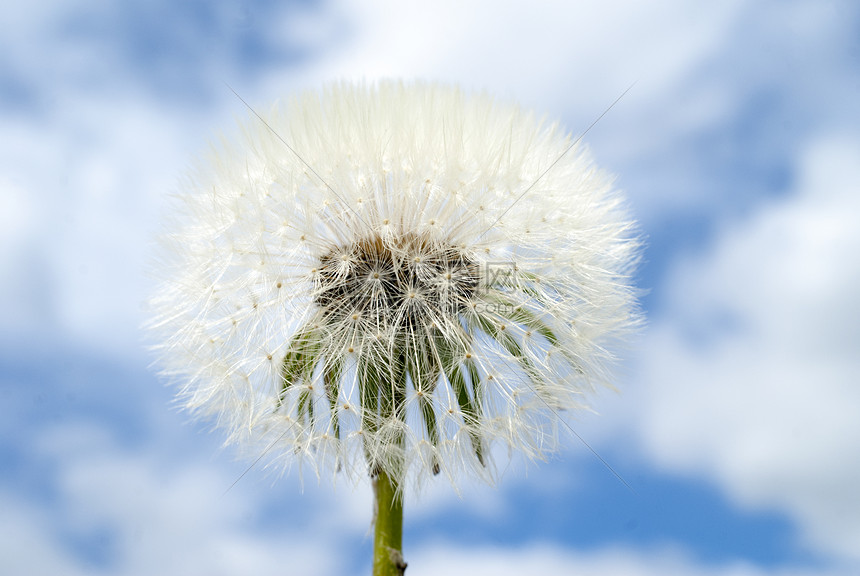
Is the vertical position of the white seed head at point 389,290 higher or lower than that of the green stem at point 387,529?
higher

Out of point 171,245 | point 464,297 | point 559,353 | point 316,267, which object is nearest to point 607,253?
point 559,353

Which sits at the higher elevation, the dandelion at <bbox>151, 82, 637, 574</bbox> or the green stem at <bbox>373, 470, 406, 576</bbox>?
the dandelion at <bbox>151, 82, 637, 574</bbox>

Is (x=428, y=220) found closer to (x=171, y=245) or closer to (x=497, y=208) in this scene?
(x=497, y=208)

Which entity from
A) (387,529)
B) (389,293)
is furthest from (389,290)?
(387,529)

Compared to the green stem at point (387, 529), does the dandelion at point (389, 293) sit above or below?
above
